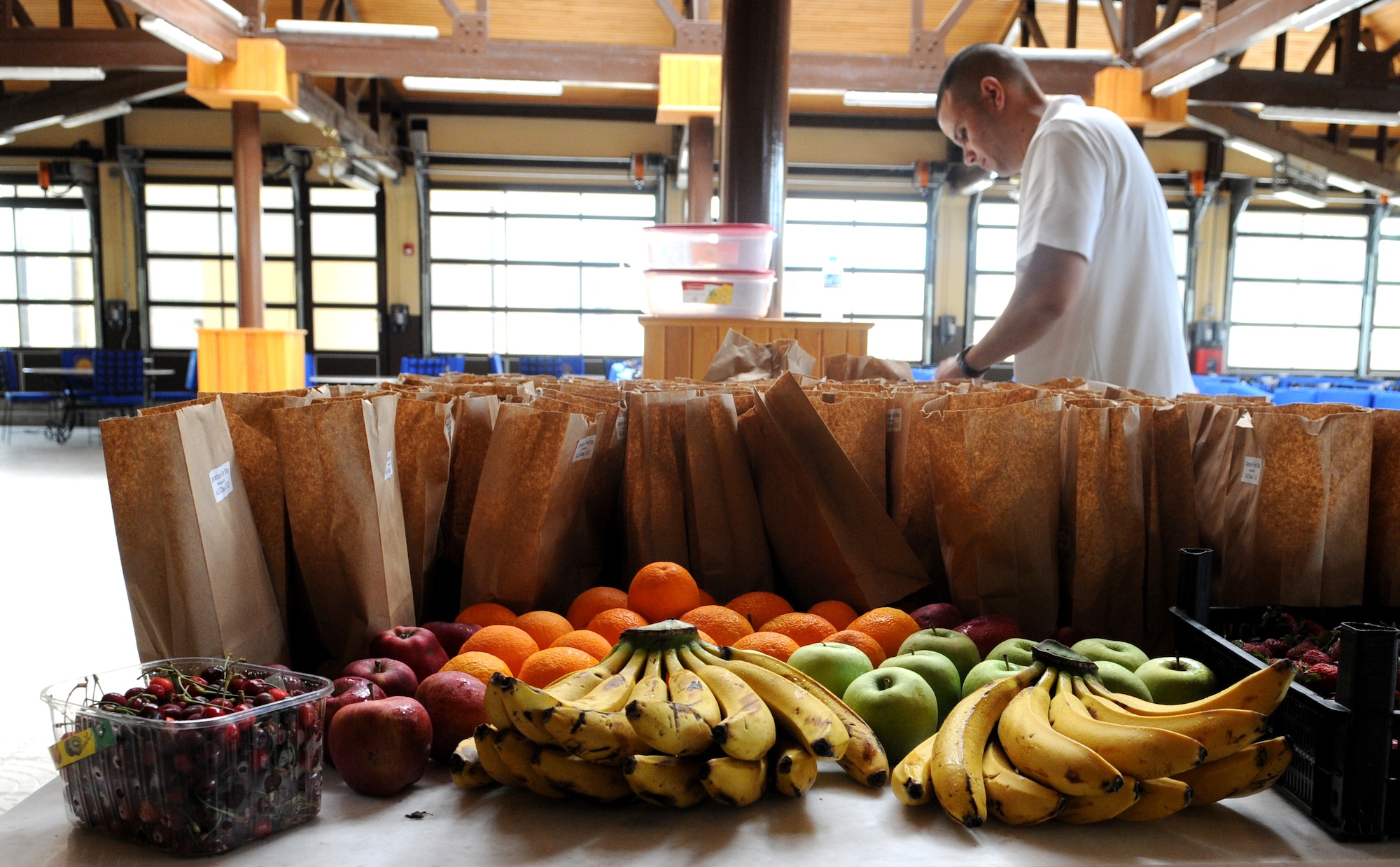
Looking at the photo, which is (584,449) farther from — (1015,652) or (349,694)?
(1015,652)

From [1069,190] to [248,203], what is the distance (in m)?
8.89

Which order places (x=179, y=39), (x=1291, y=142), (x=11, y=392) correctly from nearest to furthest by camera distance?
(x=179, y=39), (x=1291, y=142), (x=11, y=392)

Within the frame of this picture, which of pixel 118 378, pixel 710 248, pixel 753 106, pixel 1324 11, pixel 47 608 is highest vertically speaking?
pixel 1324 11

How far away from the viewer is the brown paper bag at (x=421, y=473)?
1491mm

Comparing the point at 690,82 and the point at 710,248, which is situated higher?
the point at 690,82

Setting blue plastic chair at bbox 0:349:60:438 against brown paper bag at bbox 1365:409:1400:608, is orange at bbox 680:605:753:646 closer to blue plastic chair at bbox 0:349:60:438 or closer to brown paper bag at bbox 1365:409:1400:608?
brown paper bag at bbox 1365:409:1400:608

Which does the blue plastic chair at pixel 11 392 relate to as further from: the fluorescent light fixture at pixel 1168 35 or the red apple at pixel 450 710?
the red apple at pixel 450 710

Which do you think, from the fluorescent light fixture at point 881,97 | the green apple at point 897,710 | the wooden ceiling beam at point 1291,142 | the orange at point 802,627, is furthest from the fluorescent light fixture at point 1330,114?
the green apple at point 897,710

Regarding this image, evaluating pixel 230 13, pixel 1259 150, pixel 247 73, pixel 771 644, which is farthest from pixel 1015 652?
pixel 1259 150

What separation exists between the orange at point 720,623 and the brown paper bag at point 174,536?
0.56m

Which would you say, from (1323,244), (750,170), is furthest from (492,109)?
(1323,244)

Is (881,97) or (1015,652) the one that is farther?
(881,97)

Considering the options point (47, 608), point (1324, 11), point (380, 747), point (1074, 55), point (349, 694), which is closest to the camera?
point (380, 747)

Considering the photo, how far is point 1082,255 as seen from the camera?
93.4 inches
